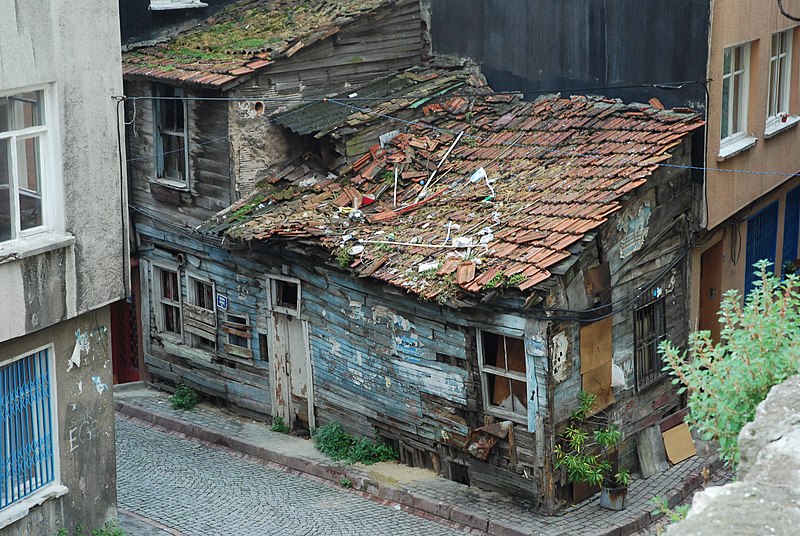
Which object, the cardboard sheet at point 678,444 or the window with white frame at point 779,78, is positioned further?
the window with white frame at point 779,78

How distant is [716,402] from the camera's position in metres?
7.21

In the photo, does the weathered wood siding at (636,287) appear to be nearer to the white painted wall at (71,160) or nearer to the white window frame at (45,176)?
the white painted wall at (71,160)

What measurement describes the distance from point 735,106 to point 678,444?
4604mm

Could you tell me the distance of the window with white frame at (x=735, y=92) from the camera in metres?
15.1

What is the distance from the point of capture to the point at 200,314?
55.1ft

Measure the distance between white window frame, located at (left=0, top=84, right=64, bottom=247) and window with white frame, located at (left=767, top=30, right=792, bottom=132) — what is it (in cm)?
1008

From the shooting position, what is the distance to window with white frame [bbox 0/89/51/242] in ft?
34.6

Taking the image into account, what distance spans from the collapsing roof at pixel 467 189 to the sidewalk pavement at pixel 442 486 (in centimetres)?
256

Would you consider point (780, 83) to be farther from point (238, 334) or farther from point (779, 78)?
point (238, 334)

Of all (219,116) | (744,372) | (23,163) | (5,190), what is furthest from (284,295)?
(744,372)

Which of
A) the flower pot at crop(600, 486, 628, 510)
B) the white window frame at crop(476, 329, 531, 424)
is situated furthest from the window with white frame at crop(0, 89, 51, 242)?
the flower pot at crop(600, 486, 628, 510)

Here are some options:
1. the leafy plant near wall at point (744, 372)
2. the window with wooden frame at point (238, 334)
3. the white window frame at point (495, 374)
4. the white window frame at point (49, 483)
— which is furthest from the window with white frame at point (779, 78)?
the white window frame at point (49, 483)

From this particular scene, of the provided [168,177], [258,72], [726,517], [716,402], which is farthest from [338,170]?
[726,517]

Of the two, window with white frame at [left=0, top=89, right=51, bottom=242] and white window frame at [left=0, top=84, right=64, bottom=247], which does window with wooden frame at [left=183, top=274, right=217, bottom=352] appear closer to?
white window frame at [left=0, top=84, right=64, bottom=247]
